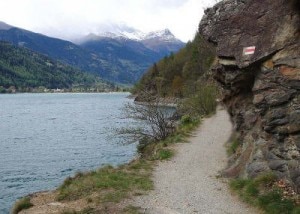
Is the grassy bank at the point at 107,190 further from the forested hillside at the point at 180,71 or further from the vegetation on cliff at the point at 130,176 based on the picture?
the forested hillside at the point at 180,71

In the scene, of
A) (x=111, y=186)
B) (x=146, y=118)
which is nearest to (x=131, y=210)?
(x=111, y=186)

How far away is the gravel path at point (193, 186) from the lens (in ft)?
59.9

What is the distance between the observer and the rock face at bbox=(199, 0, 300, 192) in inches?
675

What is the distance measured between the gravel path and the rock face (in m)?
2.00

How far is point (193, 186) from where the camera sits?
22031 mm

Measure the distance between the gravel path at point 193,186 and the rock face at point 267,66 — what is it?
2.00 metres

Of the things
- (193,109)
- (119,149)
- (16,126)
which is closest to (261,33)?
(119,149)

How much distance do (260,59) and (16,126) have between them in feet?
260

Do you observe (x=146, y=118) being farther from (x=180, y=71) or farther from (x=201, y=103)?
(x=180, y=71)

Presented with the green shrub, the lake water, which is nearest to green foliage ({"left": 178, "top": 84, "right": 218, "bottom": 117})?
the lake water

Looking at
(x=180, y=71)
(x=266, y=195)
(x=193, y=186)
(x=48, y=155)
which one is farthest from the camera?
(x=180, y=71)

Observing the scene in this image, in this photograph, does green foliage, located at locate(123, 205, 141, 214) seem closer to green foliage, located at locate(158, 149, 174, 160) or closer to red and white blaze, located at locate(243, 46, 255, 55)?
red and white blaze, located at locate(243, 46, 255, 55)

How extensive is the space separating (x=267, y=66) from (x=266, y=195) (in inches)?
207

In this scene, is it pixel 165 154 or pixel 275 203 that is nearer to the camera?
pixel 275 203
